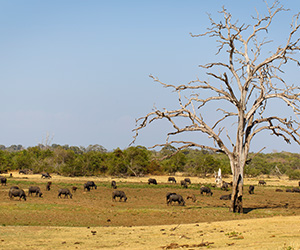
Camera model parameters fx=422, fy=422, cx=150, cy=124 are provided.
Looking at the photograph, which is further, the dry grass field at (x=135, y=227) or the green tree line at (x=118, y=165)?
the green tree line at (x=118, y=165)

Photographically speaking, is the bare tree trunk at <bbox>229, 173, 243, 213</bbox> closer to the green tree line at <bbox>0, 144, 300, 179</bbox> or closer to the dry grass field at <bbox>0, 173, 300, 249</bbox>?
the dry grass field at <bbox>0, 173, 300, 249</bbox>

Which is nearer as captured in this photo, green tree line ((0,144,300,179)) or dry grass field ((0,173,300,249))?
dry grass field ((0,173,300,249))

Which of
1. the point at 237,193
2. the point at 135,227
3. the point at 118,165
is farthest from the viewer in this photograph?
the point at 118,165

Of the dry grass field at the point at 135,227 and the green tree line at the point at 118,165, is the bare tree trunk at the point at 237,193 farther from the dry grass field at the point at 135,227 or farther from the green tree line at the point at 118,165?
the green tree line at the point at 118,165

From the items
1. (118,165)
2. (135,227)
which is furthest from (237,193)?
(118,165)

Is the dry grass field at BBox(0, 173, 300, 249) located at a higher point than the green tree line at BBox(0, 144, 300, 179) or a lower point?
lower

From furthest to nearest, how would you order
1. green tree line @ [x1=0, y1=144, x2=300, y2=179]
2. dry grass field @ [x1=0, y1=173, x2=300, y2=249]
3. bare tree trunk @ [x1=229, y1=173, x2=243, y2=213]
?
green tree line @ [x1=0, y1=144, x2=300, y2=179] < bare tree trunk @ [x1=229, y1=173, x2=243, y2=213] < dry grass field @ [x1=0, y1=173, x2=300, y2=249]

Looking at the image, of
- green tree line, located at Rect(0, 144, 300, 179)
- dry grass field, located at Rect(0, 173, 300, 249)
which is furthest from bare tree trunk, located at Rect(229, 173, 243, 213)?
green tree line, located at Rect(0, 144, 300, 179)

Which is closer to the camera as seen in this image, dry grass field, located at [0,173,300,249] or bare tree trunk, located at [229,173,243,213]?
dry grass field, located at [0,173,300,249]

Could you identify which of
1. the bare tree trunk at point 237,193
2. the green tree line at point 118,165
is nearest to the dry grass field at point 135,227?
the bare tree trunk at point 237,193

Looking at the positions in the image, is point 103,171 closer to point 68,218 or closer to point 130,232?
point 68,218

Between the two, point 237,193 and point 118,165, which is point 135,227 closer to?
point 237,193

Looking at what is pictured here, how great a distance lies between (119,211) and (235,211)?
263 inches

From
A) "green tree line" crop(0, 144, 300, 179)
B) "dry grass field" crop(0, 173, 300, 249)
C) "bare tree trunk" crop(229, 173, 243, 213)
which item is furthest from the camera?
"green tree line" crop(0, 144, 300, 179)
